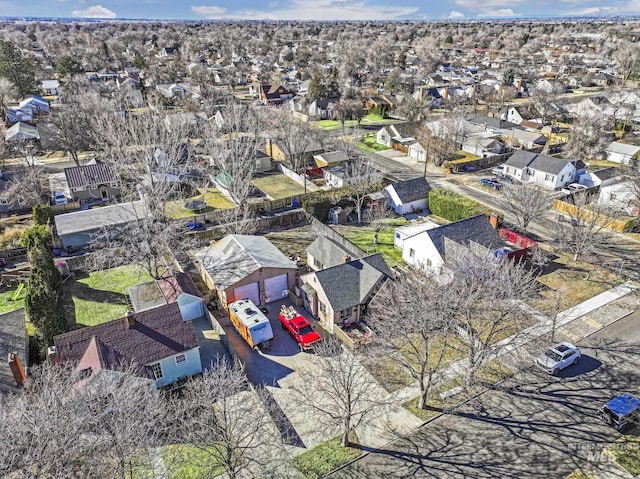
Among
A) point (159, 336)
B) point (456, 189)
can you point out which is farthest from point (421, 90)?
point (159, 336)

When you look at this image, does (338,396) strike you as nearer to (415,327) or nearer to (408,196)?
(415,327)

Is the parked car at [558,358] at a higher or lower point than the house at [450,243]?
lower

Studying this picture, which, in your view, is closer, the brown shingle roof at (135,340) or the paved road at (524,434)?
the paved road at (524,434)

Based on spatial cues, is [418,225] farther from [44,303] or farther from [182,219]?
[44,303]

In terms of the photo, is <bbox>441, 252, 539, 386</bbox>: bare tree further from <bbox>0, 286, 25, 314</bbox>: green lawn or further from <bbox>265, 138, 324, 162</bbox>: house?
<bbox>265, 138, 324, 162</bbox>: house

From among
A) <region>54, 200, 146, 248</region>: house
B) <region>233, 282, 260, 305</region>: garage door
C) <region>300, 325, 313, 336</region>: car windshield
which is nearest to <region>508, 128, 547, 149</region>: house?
<region>233, 282, 260, 305</region>: garage door

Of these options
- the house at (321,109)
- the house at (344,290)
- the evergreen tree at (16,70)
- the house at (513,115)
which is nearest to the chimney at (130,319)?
the house at (344,290)

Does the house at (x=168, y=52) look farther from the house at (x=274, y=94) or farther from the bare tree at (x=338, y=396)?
the bare tree at (x=338, y=396)
